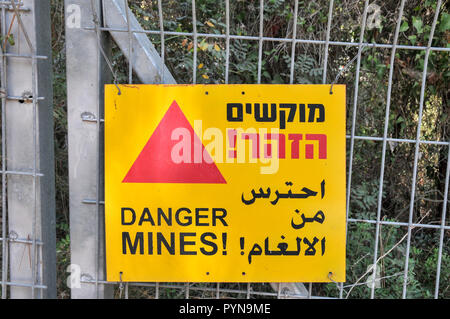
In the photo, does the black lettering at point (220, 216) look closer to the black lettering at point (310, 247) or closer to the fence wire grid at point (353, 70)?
the black lettering at point (310, 247)

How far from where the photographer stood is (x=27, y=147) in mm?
1768

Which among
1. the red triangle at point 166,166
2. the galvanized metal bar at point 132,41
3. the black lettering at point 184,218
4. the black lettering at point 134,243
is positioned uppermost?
the galvanized metal bar at point 132,41

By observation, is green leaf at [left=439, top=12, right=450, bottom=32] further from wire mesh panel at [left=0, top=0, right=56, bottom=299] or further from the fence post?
wire mesh panel at [left=0, top=0, right=56, bottom=299]

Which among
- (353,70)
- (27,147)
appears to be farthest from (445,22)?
(27,147)

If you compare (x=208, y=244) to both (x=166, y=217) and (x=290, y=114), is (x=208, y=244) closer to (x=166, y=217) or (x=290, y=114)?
(x=166, y=217)

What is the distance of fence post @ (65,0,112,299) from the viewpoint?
5.60ft

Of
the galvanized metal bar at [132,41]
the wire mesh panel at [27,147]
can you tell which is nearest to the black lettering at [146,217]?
the wire mesh panel at [27,147]

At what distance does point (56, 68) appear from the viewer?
3295 millimetres

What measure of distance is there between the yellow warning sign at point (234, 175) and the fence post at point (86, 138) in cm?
7

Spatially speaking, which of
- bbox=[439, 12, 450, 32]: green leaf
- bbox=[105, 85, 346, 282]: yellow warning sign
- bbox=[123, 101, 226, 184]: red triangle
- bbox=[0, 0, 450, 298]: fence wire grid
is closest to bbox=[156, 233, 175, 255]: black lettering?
bbox=[105, 85, 346, 282]: yellow warning sign

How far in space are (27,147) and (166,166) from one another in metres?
0.60

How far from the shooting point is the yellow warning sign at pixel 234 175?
170cm

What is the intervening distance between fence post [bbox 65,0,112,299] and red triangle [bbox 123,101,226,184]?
19cm
